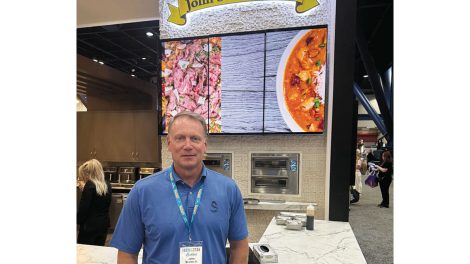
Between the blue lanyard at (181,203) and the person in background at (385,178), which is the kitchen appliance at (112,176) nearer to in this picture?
the blue lanyard at (181,203)

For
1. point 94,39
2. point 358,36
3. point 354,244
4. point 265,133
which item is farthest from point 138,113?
point 358,36

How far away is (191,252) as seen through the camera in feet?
4.45

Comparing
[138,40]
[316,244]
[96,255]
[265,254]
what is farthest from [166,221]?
[138,40]

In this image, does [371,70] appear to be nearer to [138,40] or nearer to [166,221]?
[138,40]

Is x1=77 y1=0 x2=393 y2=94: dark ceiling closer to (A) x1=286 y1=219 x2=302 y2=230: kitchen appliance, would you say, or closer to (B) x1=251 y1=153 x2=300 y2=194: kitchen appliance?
(B) x1=251 y1=153 x2=300 y2=194: kitchen appliance

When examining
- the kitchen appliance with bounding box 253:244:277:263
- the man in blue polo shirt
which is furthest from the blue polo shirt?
the kitchen appliance with bounding box 253:244:277:263

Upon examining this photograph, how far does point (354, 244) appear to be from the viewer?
223 cm

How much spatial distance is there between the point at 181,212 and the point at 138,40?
5187 mm

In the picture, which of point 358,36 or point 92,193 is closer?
point 92,193

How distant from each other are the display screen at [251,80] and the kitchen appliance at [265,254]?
1454 mm

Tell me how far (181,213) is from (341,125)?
2.12 metres

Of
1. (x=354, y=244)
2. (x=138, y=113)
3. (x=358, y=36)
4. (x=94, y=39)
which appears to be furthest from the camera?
(x=358, y=36)

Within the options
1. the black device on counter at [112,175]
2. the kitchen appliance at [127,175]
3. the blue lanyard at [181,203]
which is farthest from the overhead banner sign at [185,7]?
the black device on counter at [112,175]

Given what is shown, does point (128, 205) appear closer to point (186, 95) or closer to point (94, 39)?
point (186, 95)
